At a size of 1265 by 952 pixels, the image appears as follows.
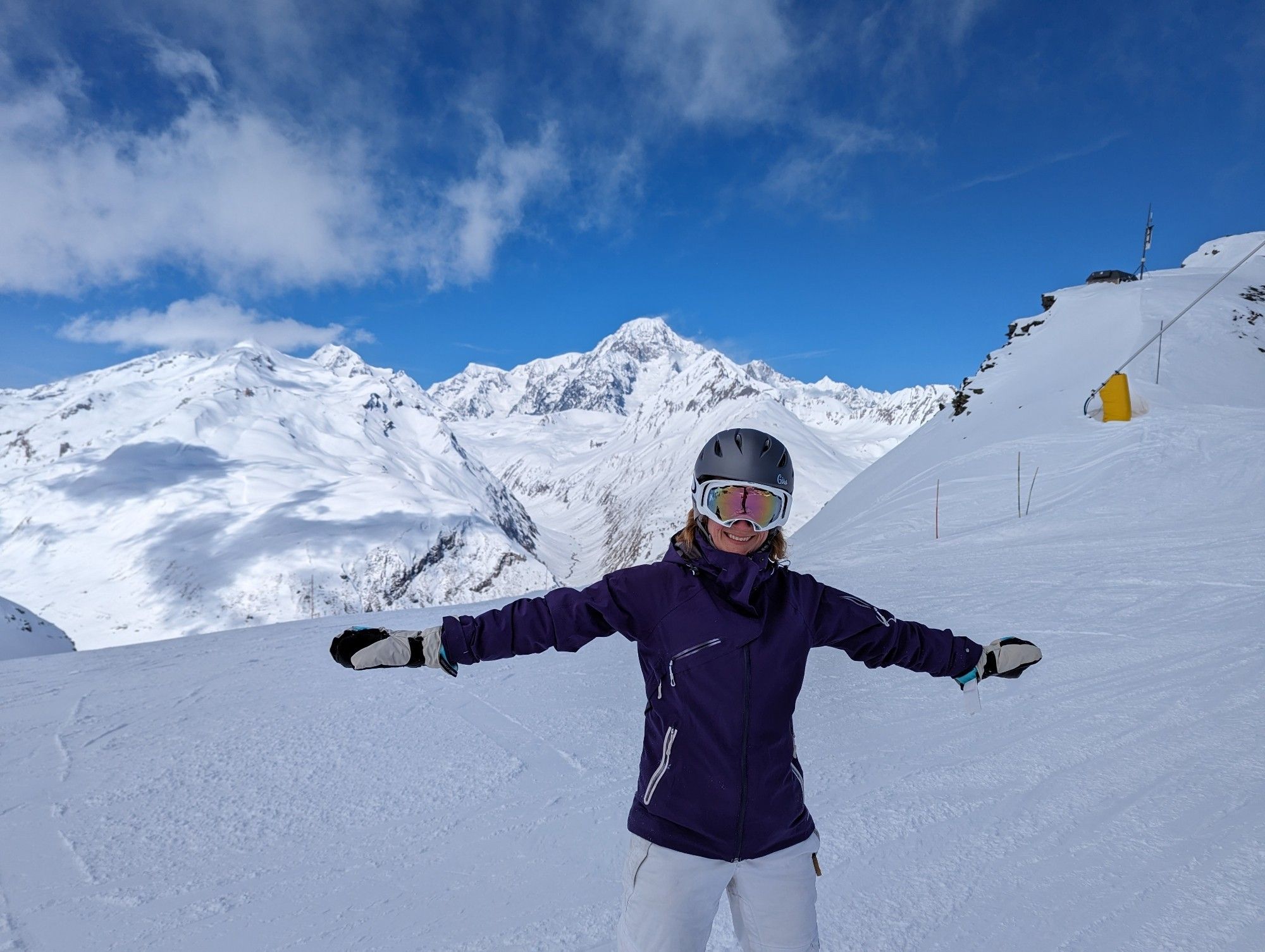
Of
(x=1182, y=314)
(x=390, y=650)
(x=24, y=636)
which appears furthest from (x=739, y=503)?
(x=24, y=636)

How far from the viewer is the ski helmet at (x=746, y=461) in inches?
103

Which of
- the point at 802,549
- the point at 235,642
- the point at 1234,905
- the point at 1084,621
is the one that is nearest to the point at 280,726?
the point at 235,642

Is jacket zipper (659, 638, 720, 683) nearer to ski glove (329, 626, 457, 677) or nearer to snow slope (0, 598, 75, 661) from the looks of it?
ski glove (329, 626, 457, 677)

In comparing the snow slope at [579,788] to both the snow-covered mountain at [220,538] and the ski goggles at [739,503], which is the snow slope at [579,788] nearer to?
the ski goggles at [739,503]

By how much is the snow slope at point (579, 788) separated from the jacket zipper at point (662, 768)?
139cm

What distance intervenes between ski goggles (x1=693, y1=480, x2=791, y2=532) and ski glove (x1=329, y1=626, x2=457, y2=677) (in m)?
1.15

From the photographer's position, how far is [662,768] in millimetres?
2270

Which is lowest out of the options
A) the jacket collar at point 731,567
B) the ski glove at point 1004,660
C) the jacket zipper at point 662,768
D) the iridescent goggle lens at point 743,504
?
the jacket zipper at point 662,768

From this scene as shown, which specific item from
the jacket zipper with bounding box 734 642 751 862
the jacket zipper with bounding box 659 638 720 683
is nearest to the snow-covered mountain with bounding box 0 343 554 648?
the jacket zipper with bounding box 659 638 720 683

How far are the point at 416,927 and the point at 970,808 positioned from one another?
3.25 metres

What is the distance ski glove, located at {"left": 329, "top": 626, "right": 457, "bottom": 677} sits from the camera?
2.49 meters

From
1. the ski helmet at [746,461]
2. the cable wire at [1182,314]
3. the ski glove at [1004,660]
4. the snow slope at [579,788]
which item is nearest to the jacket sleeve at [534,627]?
the ski helmet at [746,461]

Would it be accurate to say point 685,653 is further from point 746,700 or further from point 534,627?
point 534,627

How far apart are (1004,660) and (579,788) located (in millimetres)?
2956
